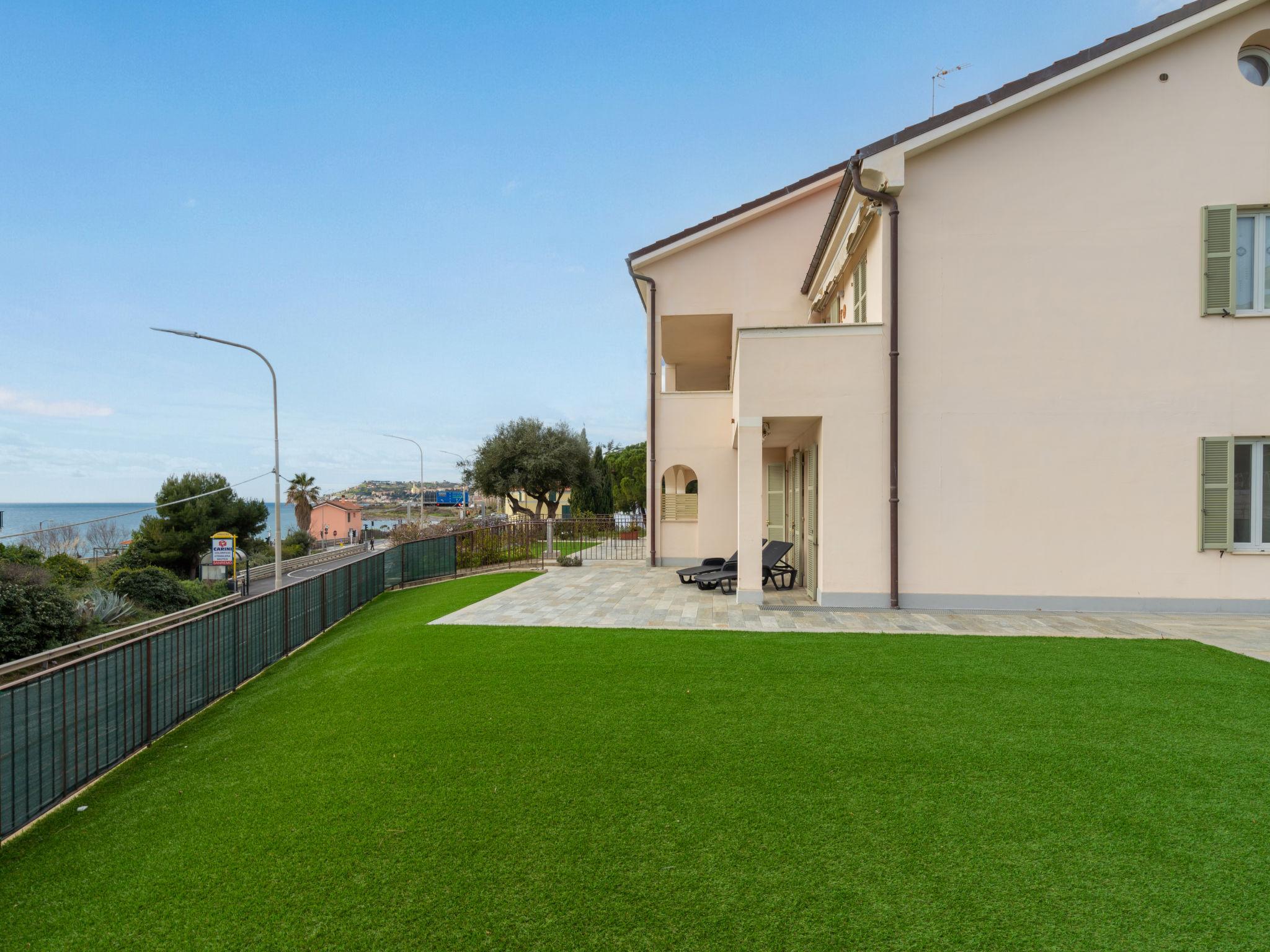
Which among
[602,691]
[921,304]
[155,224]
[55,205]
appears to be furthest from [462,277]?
[602,691]

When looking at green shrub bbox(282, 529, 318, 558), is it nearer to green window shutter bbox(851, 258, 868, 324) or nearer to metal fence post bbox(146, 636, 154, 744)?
metal fence post bbox(146, 636, 154, 744)

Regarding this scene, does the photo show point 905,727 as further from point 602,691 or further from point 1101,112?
point 1101,112

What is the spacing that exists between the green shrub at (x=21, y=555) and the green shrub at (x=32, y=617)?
9577 millimetres

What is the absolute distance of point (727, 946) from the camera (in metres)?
2.64

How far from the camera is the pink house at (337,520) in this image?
71.2 metres

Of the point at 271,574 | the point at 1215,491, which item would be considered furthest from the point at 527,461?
the point at 1215,491

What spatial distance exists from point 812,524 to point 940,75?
32.6 feet

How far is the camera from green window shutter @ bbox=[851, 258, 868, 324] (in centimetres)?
1106

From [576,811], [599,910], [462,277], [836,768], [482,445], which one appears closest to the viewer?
[599,910]

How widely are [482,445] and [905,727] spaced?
31400mm

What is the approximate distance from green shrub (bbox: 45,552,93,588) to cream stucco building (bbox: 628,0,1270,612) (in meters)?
23.4

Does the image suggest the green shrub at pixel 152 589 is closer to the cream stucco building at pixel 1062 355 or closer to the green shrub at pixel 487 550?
the green shrub at pixel 487 550

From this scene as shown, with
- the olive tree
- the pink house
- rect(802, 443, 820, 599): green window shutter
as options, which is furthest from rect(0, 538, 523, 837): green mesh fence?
the pink house

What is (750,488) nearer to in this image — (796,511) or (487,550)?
(796,511)
